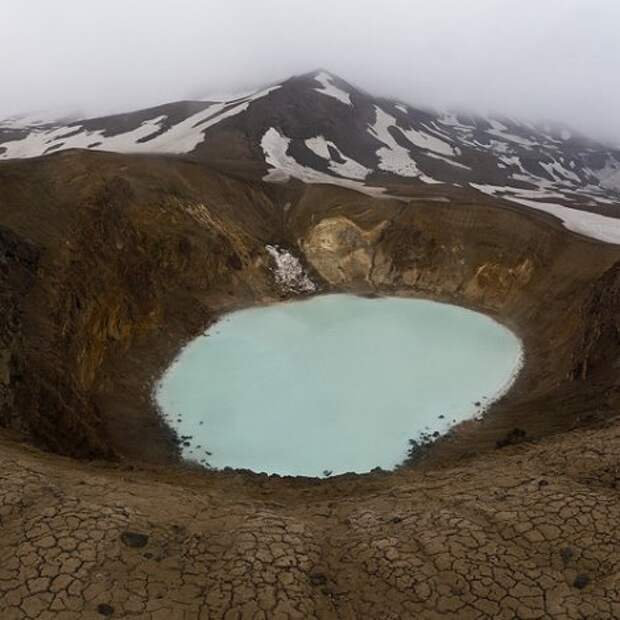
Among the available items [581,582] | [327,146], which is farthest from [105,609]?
[327,146]

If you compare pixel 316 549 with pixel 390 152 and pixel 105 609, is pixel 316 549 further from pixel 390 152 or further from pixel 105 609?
pixel 390 152

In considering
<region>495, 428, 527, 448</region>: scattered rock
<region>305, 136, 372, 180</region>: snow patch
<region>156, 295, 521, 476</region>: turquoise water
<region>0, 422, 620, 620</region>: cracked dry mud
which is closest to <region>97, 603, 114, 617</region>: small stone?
<region>0, 422, 620, 620</region>: cracked dry mud

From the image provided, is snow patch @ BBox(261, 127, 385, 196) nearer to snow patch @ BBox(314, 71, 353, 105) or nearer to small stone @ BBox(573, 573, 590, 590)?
snow patch @ BBox(314, 71, 353, 105)

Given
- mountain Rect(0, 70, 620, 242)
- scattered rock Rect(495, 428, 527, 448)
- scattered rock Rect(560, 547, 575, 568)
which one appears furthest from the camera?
mountain Rect(0, 70, 620, 242)

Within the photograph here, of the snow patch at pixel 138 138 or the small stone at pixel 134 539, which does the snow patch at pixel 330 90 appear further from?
the small stone at pixel 134 539

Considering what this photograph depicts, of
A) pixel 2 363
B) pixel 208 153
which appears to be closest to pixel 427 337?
pixel 2 363
